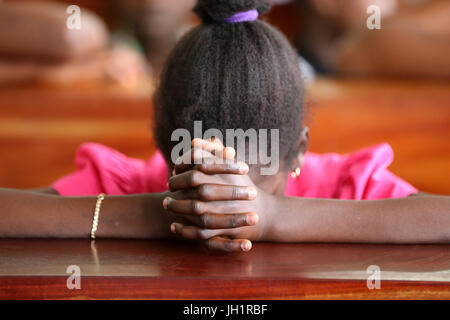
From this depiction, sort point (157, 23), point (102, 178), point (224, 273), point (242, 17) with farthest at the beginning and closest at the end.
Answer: point (157, 23)
point (102, 178)
point (242, 17)
point (224, 273)

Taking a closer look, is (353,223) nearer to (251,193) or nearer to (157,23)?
(251,193)

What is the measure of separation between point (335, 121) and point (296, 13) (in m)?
1.35

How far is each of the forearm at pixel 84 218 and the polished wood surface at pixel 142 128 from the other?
3.19 ft

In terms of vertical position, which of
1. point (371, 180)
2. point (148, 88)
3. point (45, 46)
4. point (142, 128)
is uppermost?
point (45, 46)

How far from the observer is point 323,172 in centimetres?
99

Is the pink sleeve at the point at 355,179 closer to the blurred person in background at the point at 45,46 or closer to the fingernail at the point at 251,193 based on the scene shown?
the fingernail at the point at 251,193

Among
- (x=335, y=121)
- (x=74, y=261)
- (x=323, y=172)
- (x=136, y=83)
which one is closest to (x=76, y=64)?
(x=136, y=83)

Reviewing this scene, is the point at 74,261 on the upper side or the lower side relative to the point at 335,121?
lower

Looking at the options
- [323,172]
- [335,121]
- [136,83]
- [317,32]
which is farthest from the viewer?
[317,32]

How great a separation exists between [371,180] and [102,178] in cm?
36

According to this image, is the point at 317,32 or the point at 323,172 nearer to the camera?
the point at 323,172

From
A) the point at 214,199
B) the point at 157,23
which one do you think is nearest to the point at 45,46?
the point at 157,23

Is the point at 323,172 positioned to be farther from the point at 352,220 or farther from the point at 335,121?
the point at 335,121

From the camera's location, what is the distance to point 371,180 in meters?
0.91
